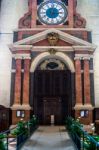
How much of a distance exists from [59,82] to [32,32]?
16.8ft

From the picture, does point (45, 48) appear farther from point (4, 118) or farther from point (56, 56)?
point (4, 118)

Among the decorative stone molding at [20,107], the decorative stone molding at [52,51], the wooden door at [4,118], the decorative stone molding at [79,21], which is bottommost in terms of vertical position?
the wooden door at [4,118]

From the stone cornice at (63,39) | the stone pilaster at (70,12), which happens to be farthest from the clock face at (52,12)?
the stone cornice at (63,39)

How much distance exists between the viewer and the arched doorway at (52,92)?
24656 millimetres

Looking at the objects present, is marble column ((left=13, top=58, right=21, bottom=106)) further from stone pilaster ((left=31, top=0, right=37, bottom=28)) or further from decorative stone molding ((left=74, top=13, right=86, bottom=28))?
decorative stone molding ((left=74, top=13, right=86, bottom=28))

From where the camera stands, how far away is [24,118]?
23.2 metres

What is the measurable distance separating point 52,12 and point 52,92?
24.4 ft

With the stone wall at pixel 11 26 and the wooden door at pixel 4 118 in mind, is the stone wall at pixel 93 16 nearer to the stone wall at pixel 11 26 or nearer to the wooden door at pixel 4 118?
the stone wall at pixel 11 26

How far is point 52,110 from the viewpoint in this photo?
25.0 m

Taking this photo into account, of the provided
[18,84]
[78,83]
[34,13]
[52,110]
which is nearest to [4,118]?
[18,84]

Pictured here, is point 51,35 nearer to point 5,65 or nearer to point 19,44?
point 19,44

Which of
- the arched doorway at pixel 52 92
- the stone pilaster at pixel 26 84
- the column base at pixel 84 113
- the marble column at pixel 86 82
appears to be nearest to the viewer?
the column base at pixel 84 113

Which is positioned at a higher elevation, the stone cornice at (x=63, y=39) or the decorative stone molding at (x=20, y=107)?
the stone cornice at (x=63, y=39)

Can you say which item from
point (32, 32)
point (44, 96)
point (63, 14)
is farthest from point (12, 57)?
point (63, 14)
